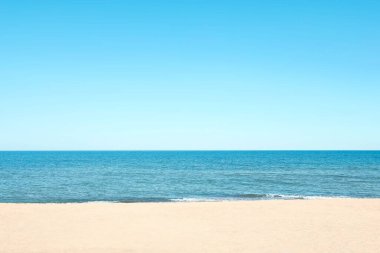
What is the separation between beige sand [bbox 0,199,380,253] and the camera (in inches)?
456

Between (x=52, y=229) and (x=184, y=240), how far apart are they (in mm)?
5378

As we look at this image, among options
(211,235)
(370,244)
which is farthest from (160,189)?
(370,244)

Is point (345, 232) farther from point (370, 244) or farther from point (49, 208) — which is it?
A: point (49, 208)

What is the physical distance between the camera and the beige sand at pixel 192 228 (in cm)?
1159

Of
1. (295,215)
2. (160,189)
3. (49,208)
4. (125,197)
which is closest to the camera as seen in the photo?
(295,215)

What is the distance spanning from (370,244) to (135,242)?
Answer: 7.86 m

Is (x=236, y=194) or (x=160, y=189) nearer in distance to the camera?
(x=236, y=194)

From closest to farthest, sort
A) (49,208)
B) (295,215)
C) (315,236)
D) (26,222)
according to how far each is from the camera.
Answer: (315,236)
(26,222)
(295,215)
(49,208)

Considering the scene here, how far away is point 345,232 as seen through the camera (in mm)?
13633

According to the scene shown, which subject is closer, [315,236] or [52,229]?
[315,236]

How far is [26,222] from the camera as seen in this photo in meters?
15.2

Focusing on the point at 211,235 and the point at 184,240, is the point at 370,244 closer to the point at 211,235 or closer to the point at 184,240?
the point at 211,235

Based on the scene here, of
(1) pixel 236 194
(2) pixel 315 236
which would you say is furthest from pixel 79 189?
(2) pixel 315 236

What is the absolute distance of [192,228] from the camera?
567 inches
